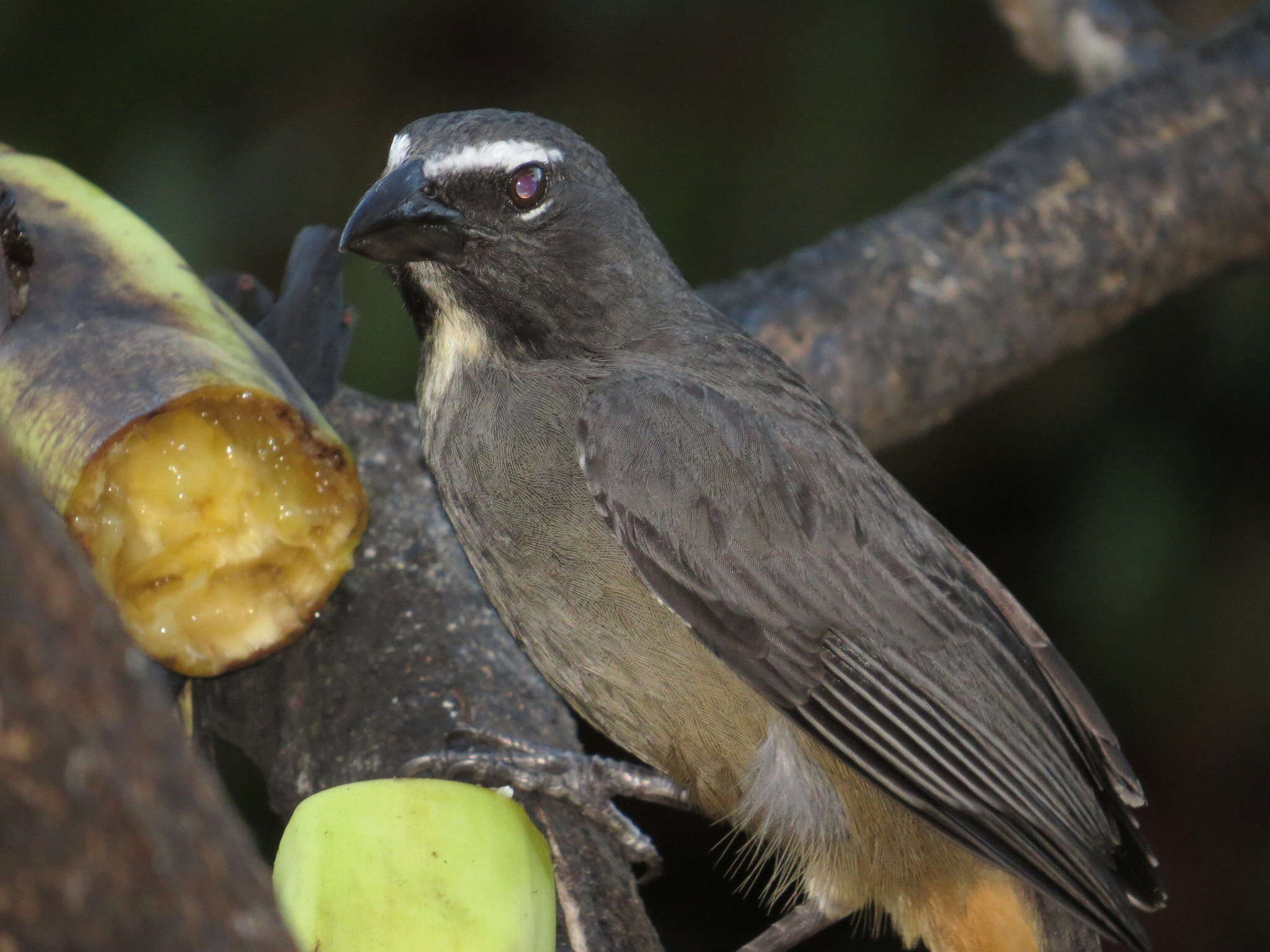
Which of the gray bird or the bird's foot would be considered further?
the bird's foot

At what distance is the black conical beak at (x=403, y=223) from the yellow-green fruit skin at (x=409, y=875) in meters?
1.12

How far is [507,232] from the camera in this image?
2969mm

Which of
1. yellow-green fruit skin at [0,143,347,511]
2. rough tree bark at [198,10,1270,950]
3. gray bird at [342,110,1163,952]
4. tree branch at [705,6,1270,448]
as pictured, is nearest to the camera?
yellow-green fruit skin at [0,143,347,511]

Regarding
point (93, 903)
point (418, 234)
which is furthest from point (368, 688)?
point (93, 903)

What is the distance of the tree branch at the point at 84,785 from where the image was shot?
3.31ft

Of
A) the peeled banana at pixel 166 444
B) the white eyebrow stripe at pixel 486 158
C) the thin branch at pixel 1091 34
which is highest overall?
the thin branch at pixel 1091 34

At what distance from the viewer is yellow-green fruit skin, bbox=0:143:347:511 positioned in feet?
8.55

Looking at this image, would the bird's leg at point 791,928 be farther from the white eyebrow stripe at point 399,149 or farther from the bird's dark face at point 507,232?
the white eyebrow stripe at point 399,149

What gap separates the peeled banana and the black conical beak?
13.4 inches

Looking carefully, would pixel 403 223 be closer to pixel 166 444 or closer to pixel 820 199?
pixel 166 444

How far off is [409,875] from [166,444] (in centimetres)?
104

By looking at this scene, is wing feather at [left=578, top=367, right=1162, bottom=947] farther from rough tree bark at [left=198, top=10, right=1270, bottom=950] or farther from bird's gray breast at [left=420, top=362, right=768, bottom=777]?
rough tree bark at [left=198, top=10, right=1270, bottom=950]

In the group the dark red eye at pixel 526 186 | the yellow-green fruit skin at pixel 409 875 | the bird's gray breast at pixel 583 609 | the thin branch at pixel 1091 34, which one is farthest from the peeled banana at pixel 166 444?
the thin branch at pixel 1091 34

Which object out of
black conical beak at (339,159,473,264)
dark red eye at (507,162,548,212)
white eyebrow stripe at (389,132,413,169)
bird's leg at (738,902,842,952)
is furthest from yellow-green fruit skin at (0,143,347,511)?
bird's leg at (738,902,842,952)
